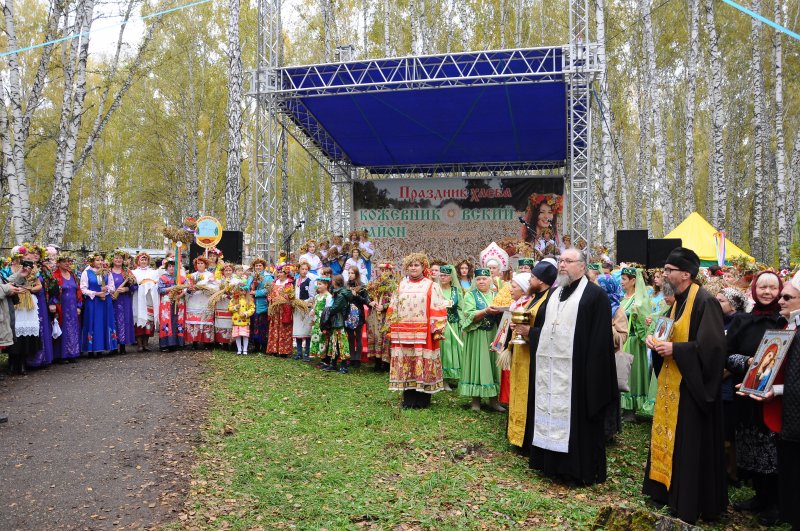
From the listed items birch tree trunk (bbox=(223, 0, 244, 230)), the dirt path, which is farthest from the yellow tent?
the dirt path

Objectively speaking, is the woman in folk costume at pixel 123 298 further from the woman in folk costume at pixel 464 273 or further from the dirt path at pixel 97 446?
the woman in folk costume at pixel 464 273

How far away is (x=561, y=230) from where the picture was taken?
18.8m

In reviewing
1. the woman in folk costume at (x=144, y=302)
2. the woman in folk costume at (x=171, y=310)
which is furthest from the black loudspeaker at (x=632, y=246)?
the woman in folk costume at (x=144, y=302)

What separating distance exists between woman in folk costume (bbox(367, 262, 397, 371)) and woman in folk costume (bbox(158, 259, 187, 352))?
3402 mm

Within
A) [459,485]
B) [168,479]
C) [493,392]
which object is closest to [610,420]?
[459,485]

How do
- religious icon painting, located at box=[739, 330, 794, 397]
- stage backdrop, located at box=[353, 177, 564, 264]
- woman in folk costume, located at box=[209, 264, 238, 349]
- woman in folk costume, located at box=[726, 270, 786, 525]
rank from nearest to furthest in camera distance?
religious icon painting, located at box=[739, 330, 794, 397] → woman in folk costume, located at box=[726, 270, 786, 525] → woman in folk costume, located at box=[209, 264, 238, 349] → stage backdrop, located at box=[353, 177, 564, 264]

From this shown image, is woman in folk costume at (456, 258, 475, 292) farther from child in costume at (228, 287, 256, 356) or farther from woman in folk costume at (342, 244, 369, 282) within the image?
child in costume at (228, 287, 256, 356)

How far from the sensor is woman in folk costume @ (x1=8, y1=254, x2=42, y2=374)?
25.8 feet

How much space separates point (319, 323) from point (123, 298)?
3.52 metres

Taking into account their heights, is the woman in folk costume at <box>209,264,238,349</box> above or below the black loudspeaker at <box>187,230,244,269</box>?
below

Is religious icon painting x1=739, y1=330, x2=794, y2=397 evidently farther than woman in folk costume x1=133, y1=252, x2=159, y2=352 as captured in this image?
No

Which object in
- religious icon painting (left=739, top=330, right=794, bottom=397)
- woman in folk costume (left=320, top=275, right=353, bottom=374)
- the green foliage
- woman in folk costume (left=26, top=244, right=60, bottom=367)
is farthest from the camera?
woman in folk costume (left=320, top=275, right=353, bottom=374)

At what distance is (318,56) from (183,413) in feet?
78.2

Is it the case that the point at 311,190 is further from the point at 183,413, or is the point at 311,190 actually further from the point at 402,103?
the point at 183,413
